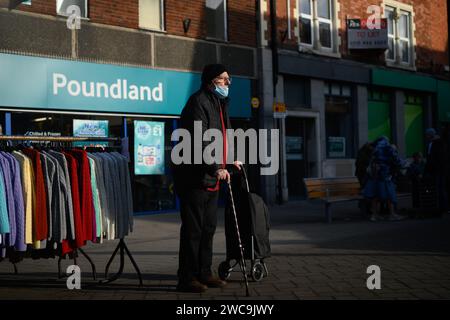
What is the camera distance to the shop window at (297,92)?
731 inches

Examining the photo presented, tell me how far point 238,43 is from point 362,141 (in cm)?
611

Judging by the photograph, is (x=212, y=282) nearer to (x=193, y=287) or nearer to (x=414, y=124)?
(x=193, y=287)

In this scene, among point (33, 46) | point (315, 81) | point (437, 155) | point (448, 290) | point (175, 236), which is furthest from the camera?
point (315, 81)

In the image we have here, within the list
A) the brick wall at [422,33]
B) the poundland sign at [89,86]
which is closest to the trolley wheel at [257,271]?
the poundland sign at [89,86]

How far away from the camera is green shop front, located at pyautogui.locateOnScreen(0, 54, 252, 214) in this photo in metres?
12.5

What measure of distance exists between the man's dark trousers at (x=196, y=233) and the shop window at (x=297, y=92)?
495 inches

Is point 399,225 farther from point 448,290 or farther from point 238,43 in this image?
point 238,43

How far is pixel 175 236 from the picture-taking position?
10.8m

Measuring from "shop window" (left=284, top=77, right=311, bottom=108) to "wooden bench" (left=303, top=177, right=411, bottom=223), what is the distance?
195 inches

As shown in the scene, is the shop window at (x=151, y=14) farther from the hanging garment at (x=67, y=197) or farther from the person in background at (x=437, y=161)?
the hanging garment at (x=67, y=197)

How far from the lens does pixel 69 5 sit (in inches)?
534

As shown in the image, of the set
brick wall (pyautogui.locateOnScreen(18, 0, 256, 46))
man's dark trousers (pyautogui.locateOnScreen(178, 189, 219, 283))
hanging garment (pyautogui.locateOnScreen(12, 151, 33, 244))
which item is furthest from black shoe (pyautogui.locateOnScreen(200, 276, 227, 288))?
brick wall (pyautogui.locateOnScreen(18, 0, 256, 46))
